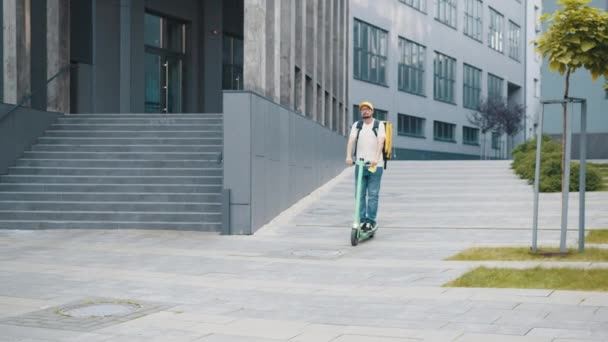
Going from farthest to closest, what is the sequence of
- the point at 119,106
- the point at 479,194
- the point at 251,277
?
the point at 119,106 → the point at 479,194 → the point at 251,277

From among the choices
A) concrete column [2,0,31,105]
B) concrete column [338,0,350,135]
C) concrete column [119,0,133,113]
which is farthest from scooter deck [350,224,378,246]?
concrete column [338,0,350,135]

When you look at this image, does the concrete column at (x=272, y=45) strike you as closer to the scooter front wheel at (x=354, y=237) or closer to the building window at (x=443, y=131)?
the scooter front wheel at (x=354, y=237)

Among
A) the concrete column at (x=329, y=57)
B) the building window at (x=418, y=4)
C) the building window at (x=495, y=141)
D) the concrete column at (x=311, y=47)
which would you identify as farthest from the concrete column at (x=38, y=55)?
the building window at (x=495, y=141)

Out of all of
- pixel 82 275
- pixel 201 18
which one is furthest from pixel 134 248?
Answer: pixel 201 18

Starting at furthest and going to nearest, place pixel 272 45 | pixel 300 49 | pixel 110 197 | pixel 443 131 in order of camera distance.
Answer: pixel 443 131
pixel 300 49
pixel 272 45
pixel 110 197

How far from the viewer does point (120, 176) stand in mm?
16484

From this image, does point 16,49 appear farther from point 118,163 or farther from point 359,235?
point 359,235

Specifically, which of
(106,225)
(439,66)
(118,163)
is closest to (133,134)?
(118,163)

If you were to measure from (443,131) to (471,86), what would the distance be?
19.1 ft

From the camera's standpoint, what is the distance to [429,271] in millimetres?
9820

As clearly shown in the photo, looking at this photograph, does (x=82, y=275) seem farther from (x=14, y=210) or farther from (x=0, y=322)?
(x=14, y=210)

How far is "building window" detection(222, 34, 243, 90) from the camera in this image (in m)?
31.1

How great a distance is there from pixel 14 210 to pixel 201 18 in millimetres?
16067

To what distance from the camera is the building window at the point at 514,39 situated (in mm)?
66375
